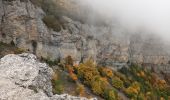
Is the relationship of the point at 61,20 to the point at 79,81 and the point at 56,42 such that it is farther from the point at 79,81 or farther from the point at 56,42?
the point at 79,81

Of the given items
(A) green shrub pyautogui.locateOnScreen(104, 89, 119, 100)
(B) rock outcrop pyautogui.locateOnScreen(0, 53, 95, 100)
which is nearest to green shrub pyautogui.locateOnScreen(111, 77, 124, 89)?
(A) green shrub pyautogui.locateOnScreen(104, 89, 119, 100)

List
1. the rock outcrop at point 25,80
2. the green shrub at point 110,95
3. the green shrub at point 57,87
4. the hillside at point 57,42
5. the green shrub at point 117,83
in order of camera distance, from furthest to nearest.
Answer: the green shrub at point 117,83, the hillside at point 57,42, the green shrub at point 110,95, the green shrub at point 57,87, the rock outcrop at point 25,80

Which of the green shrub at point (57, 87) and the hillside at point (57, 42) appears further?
the hillside at point (57, 42)

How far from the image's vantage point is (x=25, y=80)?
93.4 ft

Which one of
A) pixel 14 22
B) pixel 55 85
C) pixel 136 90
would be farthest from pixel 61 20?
pixel 55 85

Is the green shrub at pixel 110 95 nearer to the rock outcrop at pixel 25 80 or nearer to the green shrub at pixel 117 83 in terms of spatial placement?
the green shrub at pixel 117 83

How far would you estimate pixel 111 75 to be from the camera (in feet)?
653

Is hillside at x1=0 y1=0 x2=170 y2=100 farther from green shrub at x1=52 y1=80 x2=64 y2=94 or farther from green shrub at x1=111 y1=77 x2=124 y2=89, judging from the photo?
green shrub at x1=52 y1=80 x2=64 y2=94

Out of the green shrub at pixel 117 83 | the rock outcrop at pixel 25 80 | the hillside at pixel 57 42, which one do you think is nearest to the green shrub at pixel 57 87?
the hillside at pixel 57 42

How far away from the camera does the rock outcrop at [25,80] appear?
2728 cm

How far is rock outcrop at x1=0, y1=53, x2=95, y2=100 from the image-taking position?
2728 cm

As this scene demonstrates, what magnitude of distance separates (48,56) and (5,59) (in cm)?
14862

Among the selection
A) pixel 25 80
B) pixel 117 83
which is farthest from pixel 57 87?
pixel 25 80

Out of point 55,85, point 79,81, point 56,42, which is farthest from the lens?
point 56,42
